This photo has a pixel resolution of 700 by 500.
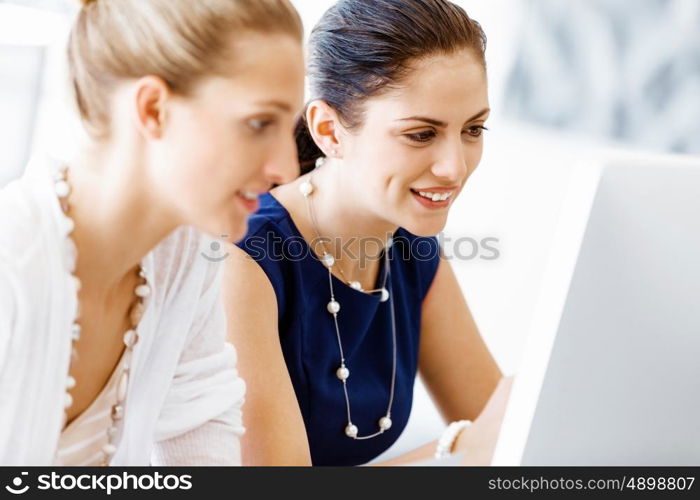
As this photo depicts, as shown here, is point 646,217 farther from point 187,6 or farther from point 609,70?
point 609,70

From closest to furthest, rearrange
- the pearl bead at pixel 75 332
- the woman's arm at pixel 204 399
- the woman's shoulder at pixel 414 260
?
the pearl bead at pixel 75 332 < the woman's arm at pixel 204 399 < the woman's shoulder at pixel 414 260

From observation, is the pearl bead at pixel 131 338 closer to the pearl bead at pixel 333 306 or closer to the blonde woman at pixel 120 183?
the blonde woman at pixel 120 183

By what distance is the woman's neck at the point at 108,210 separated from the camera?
0.88 meters

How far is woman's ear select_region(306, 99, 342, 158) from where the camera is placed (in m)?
1.42

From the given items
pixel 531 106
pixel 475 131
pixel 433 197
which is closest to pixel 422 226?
pixel 433 197

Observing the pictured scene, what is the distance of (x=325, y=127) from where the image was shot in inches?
56.3

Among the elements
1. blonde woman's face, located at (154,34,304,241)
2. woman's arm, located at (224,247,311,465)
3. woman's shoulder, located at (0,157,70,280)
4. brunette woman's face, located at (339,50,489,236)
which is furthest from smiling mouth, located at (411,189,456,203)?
woman's shoulder, located at (0,157,70,280)

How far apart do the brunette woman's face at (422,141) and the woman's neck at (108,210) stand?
1.64 ft

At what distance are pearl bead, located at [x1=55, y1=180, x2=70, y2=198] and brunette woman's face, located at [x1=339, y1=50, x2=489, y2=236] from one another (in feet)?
1.86

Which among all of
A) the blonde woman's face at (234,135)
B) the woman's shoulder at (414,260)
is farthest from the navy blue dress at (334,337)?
the blonde woman's face at (234,135)

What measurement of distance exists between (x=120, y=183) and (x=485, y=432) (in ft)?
1.84

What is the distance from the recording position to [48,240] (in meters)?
0.87

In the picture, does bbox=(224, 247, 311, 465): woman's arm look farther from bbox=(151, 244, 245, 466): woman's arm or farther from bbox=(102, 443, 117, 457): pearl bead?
bbox=(102, 443, 117, 457): pearl bead
